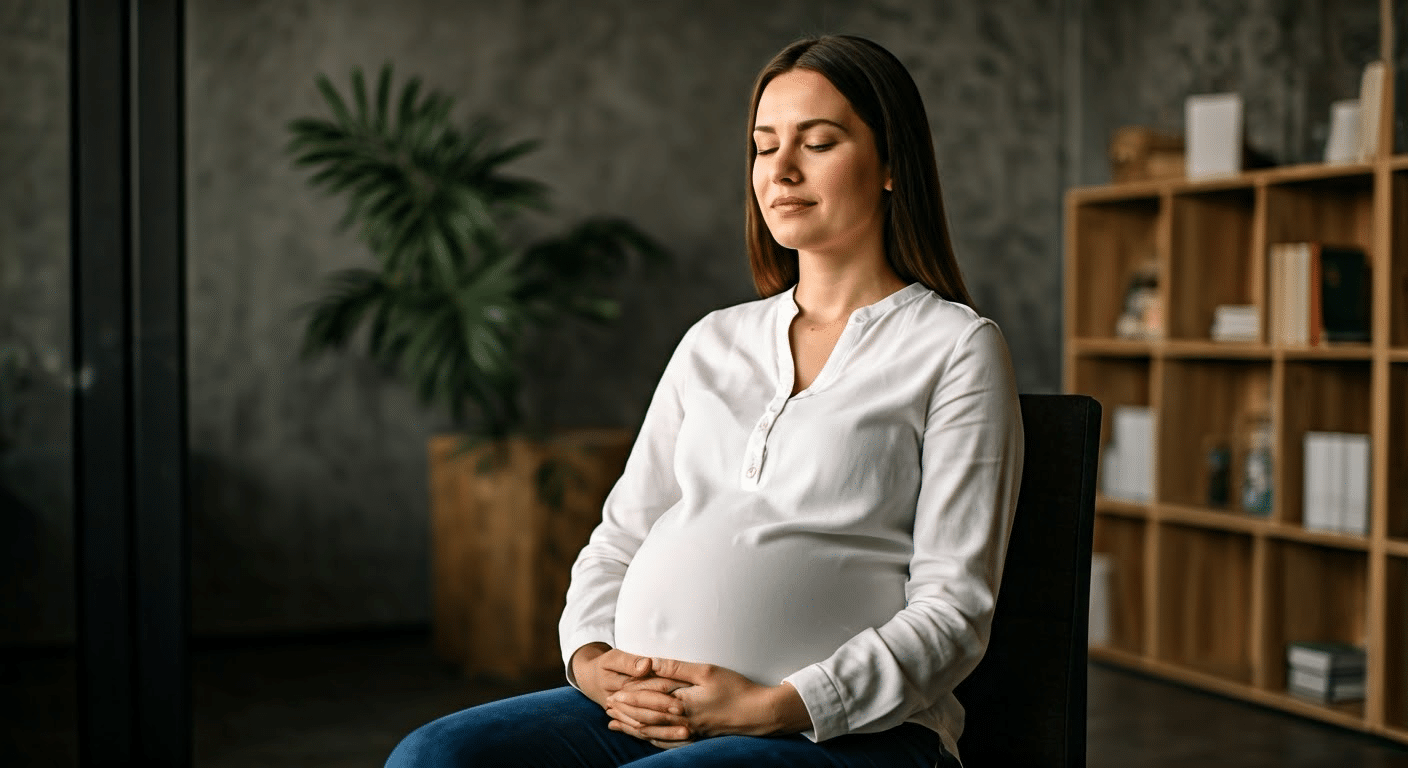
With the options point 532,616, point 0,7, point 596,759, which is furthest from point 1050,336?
point 596,759

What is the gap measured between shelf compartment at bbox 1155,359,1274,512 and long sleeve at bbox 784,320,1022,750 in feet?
9.32

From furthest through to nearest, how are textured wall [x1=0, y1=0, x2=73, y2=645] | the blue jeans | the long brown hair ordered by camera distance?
textured wall [x1=0, y1=0, x2=73, y2=645] < the long brown hair < the blue jeans

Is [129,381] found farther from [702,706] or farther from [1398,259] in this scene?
[1398,259]

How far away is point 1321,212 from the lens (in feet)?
12.4

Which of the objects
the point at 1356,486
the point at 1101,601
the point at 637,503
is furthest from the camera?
the point at 1101,601

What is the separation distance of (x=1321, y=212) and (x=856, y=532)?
9.50 feet

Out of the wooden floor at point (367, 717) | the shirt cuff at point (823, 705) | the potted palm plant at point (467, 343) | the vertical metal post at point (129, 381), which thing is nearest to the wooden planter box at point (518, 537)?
the potted palm plant at point (467, 343)

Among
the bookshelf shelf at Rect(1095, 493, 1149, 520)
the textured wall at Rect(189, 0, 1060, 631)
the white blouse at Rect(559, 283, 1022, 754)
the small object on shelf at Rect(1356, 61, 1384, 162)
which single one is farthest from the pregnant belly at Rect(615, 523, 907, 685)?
the textured wall at Rect(189, 0, 1060, 631)

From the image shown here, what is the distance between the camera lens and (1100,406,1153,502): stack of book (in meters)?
4.24

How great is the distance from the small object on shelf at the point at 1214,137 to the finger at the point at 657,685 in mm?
3083

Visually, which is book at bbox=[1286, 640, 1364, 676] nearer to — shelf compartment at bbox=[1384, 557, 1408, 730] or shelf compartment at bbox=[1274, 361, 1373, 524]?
shelf compartment at bbox=[1384, 557, 1408, 730]

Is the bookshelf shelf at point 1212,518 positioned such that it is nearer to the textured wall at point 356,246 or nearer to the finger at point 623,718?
the textured wall at point 356,246

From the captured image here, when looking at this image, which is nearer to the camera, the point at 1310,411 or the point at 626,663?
the point at 626,663

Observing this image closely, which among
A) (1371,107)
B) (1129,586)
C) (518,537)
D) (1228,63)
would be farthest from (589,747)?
(1228,63)
